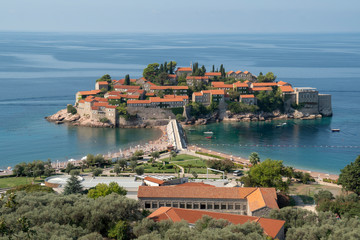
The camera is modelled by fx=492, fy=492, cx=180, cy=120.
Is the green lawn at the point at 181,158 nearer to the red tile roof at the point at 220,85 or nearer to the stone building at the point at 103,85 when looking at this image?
the red tile roof at the point at 220,85

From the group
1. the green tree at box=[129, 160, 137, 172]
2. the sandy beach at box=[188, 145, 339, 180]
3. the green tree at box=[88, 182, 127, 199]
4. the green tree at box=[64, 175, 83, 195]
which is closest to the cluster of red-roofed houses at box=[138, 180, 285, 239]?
the green tree at box=[88, 182, 127, 199]

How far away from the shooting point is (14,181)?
1561 inches

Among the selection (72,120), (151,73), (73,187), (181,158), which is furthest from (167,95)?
(73,187)

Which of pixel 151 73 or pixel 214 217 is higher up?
pixel 151 73

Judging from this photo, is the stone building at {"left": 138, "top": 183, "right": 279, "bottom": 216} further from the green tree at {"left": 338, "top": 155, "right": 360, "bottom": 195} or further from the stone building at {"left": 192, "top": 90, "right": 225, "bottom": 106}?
the stone building at {"left": 192, "top": 90, "right": 225, "bottom": 106}

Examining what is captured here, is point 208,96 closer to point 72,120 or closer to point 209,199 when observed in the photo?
point 72,120

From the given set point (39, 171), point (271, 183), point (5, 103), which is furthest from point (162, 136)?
point (5, 103)

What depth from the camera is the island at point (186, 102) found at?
64.9 m

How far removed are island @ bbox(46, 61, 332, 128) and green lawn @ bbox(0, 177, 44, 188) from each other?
78.7 ft

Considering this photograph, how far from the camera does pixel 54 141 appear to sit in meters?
56.2

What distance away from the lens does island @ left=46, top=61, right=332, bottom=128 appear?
213 feet

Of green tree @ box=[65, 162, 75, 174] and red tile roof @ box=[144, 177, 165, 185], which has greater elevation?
red tile roof @ box=[144, 177, 165, 185]

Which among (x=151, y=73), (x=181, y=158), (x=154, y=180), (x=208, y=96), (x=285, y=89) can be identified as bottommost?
(x=181, y=158)

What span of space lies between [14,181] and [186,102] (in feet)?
106
